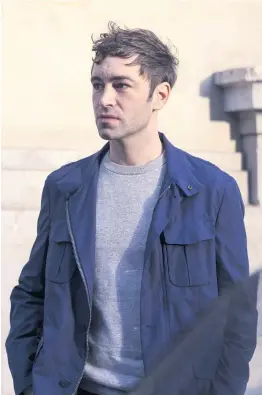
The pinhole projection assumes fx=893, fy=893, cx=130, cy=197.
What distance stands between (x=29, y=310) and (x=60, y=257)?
218 millimetres

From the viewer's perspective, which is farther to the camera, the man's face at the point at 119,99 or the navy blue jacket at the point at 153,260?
the man's face at the point at 119,99

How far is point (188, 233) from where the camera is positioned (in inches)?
81.4

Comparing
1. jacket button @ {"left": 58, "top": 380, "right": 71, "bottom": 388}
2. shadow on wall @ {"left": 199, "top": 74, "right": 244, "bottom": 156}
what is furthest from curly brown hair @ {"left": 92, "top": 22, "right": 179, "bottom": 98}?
shadow on wall @ {"left": 199, "top": 74, "right": 244, "bottom": 156}

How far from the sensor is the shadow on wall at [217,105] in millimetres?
4754

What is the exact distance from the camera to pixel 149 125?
2.20 m

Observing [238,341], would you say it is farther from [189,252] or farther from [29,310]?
[29,310]

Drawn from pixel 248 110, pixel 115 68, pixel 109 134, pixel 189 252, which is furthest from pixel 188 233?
pixel 248 110

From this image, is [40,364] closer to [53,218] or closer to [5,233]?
[53,218]

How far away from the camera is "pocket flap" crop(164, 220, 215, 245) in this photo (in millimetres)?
2062

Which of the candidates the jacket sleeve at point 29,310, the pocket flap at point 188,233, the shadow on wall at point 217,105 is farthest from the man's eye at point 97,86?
the shadow on wall at point 217,105

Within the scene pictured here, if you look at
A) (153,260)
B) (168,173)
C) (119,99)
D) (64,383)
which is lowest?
(64,383)

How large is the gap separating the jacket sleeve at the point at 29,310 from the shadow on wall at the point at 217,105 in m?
2.60

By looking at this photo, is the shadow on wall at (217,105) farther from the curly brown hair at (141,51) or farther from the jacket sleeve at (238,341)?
the jacket sleeve at (238,341)

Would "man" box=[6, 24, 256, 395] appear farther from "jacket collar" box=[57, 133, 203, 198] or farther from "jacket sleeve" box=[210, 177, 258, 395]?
"jacket sleeve" box=[210, 177, 258, 395]
